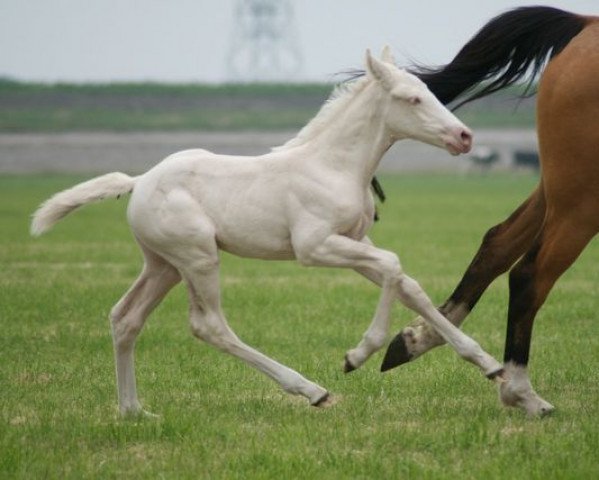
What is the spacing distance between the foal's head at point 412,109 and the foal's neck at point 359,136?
7 cm

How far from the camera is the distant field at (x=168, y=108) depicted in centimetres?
6794

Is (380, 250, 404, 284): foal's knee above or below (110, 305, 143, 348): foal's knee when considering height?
above

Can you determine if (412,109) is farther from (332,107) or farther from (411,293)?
(411,293)

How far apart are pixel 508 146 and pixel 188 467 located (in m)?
57.3

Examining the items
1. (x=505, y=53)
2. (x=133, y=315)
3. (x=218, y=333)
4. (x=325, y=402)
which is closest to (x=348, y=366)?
(x=325, y=402)

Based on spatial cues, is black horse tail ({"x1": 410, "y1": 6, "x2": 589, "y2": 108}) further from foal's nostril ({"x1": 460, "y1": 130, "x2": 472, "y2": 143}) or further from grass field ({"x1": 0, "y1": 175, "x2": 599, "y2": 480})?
grass field ({"x1": 0, "y1": 175, "x2": 599, "y2": 480})

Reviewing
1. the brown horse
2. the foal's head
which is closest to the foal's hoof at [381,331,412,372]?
the brown horse

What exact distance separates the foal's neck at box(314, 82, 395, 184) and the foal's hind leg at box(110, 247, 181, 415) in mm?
1059

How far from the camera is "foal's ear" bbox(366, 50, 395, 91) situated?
7727mm

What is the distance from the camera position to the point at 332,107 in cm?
795

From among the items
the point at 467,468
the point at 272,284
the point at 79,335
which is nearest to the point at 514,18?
the point at 467,468

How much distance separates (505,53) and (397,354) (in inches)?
75.7

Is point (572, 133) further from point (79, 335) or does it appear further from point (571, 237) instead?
point (79, 335)

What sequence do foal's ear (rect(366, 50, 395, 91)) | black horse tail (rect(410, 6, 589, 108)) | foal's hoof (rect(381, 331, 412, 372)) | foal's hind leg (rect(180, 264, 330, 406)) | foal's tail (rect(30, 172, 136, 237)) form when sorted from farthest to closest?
black horse tail (rect(410, 6, 589, 108))
foal's hoof (rect(381, 331, 412, 372))
foal's tail (rect(30, 172, 136, 237))
foal's ear (rect(366, 50, 395, 91))
foal's hind leg (rect(180, 264, 330, 406))
